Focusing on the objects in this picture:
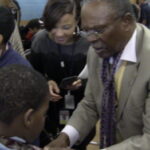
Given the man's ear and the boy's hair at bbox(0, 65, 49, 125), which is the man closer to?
the man's ear

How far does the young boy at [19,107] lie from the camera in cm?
108

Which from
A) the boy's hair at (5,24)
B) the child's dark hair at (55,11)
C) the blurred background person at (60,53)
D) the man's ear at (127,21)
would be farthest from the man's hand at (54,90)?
the man's ear at (127,21)

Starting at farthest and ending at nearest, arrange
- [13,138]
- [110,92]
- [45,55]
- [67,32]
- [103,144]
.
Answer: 1. [45,55]
2. [67,32]
3. [103,144]
4. [110,92]
5. [13,138]

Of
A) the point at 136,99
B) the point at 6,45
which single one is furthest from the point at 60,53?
the point at 136,99

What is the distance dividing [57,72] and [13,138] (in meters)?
1.12

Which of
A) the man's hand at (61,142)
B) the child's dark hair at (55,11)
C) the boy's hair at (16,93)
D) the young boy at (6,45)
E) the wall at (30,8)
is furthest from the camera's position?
the wall at (30,8)

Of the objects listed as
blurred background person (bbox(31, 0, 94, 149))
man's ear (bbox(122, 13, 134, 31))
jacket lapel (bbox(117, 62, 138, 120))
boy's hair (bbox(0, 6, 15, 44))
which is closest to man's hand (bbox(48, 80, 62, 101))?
blurred background person (bbox(31, 0, 94, 149))

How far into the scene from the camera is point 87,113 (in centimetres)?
164

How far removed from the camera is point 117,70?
4.67 ft

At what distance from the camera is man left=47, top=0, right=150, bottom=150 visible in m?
1.29

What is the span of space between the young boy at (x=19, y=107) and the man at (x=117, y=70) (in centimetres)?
33

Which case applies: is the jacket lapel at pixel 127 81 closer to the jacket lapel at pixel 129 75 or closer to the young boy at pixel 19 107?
the jacket lapel at pixel 129 75

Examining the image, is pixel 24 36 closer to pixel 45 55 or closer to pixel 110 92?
pixel 45 55

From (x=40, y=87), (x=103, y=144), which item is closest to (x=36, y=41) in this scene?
(x=103, y=144)
